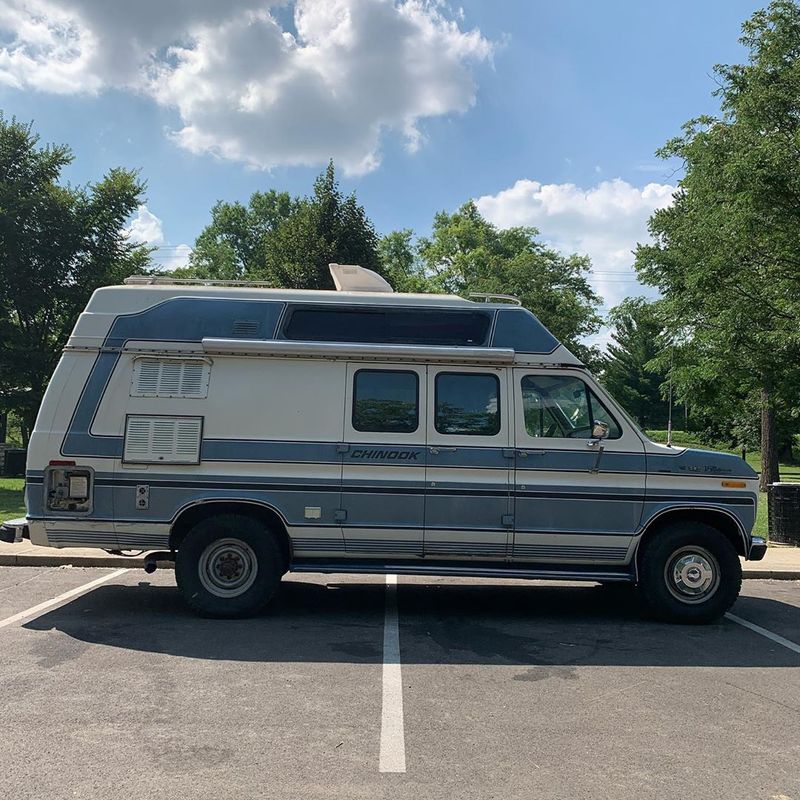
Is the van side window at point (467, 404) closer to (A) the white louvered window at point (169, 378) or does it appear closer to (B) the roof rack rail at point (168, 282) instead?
(B) the roof rack rail at point (168, 282)

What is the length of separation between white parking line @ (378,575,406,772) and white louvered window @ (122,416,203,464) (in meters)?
2.32

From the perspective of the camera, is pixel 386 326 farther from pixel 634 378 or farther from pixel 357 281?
pixel 634 378

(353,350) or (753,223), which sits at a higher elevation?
(753,223)

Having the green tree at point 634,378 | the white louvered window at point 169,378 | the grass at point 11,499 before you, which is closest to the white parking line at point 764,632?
the white louvered window at point 169,378

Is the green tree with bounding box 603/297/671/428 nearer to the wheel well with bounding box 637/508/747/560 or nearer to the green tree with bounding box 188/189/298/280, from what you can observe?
the green tree with bounding box 188/189/298/280

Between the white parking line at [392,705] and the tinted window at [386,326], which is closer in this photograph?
the white parking line at [392,705]

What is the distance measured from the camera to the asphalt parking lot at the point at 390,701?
3865 mm

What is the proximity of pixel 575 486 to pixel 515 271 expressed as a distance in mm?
27992

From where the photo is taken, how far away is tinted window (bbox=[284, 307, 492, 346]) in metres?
7.09

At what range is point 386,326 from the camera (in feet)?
23.4

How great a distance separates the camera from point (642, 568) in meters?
7.00

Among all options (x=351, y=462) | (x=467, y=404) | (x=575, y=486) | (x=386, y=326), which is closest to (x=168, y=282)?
(x=386, y=326)

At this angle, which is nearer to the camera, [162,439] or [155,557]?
[162,439]

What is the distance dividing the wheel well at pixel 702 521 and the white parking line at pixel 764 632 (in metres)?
0.71
